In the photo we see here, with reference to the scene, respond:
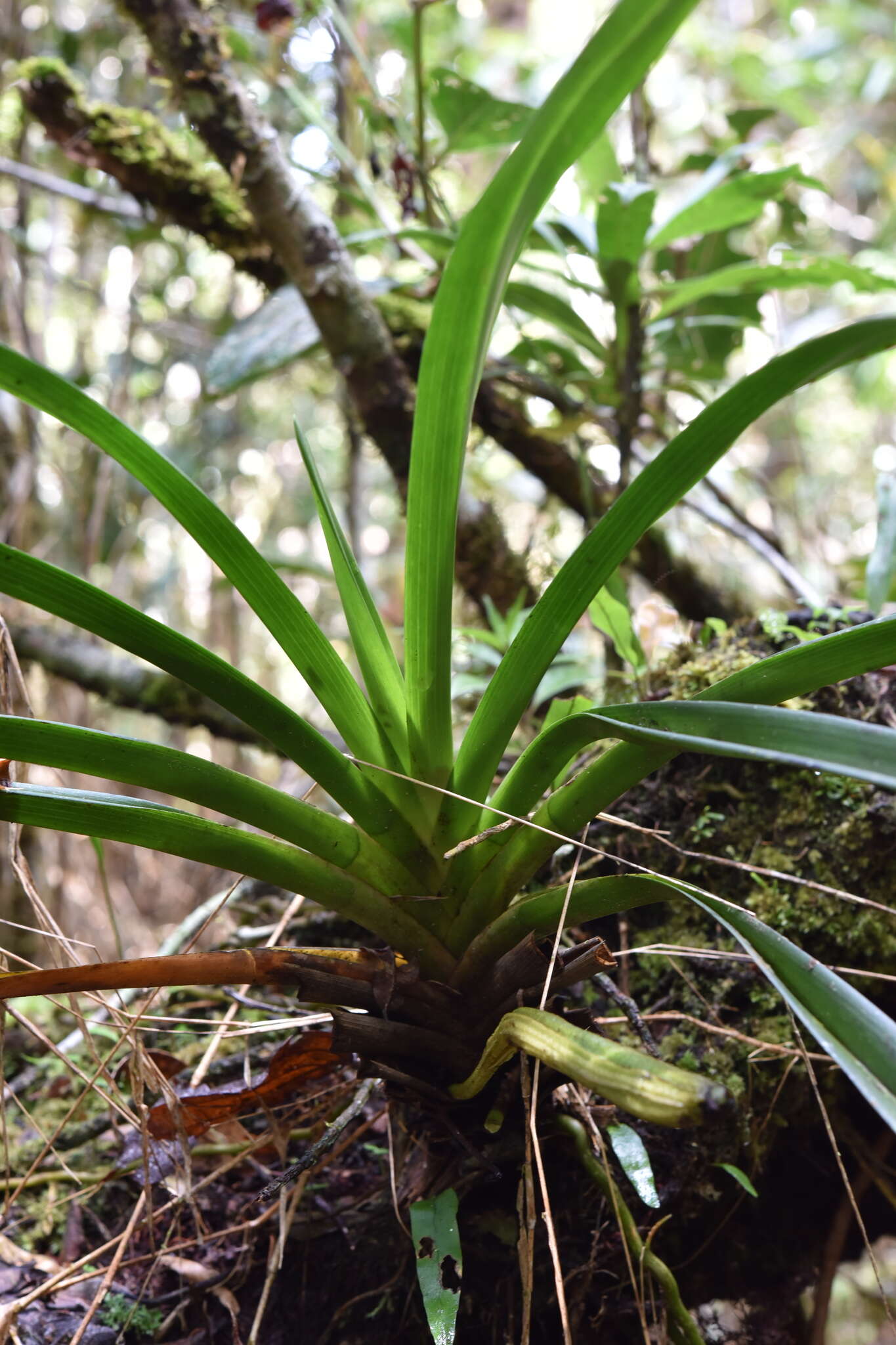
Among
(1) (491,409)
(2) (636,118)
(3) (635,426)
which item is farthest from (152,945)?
(2) (636,118)

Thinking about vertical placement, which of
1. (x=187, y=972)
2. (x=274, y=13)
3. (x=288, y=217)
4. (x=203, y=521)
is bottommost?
(x=187, y=972)

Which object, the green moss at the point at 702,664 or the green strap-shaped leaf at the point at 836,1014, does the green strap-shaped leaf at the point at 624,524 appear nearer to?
the green strap-shaped leaf at the point at 836,1014

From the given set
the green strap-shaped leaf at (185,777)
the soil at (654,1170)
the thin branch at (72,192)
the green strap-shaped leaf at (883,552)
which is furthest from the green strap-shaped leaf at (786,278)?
the thin branch at (72,192)

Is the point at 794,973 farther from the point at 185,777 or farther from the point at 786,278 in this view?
the point at 786,278

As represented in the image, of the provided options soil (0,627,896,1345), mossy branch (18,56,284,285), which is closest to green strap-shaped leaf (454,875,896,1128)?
soil (0,627,896,1345)

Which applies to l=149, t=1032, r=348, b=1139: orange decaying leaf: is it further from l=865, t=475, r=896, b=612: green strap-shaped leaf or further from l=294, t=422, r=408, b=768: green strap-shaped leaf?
l=865, t=475, r=896, b=612: green strap-shaped leaf

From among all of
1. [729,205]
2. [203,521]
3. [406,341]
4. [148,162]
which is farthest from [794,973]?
[148,162]
